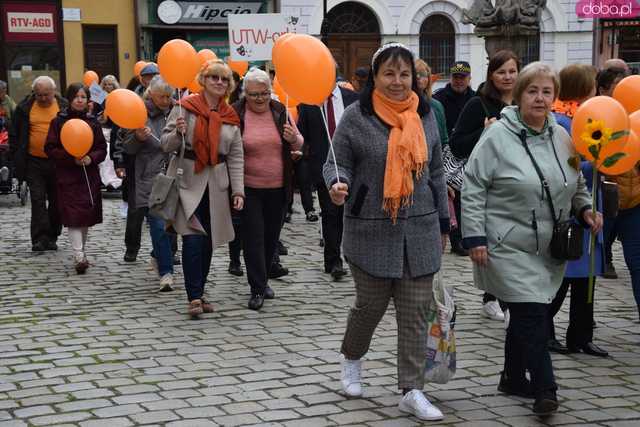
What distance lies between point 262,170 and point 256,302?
1074mm

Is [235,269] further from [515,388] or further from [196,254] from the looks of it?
[515,388]

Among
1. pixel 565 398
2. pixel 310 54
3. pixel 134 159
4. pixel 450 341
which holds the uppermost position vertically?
pixel 310 54

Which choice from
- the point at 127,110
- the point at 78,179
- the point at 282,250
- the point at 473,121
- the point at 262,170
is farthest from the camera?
the point at 282,250

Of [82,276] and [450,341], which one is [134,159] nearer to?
[82,276]

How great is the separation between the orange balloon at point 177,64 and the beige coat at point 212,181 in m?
0.98

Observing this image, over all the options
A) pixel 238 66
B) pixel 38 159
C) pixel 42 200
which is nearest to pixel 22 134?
pixel 38 159

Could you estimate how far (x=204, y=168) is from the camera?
311 inches

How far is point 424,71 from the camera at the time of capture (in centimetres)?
1029

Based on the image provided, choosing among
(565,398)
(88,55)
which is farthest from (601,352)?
(88,55)

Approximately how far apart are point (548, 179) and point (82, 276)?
19.2 feet

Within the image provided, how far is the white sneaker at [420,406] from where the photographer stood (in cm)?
524

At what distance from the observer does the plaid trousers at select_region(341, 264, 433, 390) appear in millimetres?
5336

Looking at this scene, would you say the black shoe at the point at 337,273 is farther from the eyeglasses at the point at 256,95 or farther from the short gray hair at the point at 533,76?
the short gray hair at the point at 533,76

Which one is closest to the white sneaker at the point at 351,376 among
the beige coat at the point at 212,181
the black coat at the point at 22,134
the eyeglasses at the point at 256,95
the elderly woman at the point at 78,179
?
the beige coat at the point at 212,181
